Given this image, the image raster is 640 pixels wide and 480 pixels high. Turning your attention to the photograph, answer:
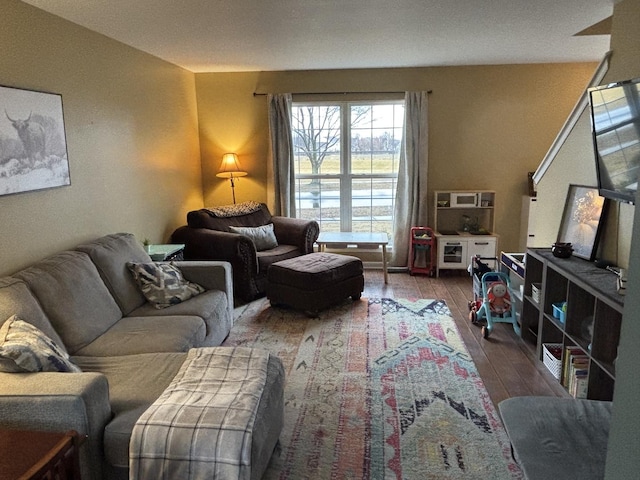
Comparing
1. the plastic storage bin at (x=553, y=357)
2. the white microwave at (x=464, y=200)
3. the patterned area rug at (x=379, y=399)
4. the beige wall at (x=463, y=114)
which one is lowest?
the patterned area rug at (x=379, y=399)

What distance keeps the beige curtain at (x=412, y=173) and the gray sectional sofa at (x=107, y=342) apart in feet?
8.56

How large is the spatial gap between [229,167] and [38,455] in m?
4.32

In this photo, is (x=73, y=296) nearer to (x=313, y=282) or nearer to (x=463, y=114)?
(x=313, y=282)

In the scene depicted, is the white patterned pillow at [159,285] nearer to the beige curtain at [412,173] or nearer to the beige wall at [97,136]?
the beige wall at [97,136]

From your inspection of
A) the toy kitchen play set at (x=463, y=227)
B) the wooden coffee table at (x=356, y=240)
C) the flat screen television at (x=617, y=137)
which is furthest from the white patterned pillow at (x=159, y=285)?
the toy kitchen play set at (x=463, y=227)

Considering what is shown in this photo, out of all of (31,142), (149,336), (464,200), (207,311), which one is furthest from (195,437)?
(464,200)

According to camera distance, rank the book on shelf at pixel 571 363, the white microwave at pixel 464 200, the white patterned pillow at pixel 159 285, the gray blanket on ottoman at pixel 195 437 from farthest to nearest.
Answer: the white microwave at pixel 464 200 < the white patterned pillow at pixel 159 285 < the book on shelf at pixel 571 363 < the gray blanket on ottoman at pixel 195 437

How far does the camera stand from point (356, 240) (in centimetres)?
510

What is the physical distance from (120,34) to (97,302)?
81.4 inches

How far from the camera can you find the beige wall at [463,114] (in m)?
5.25

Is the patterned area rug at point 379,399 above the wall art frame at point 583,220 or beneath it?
beneath

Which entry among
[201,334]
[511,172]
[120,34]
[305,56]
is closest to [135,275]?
[201,334]

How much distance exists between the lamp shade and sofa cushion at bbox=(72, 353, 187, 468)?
328cm

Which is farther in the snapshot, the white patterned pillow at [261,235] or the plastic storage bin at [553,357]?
the white patterned pillow at [261,235]
